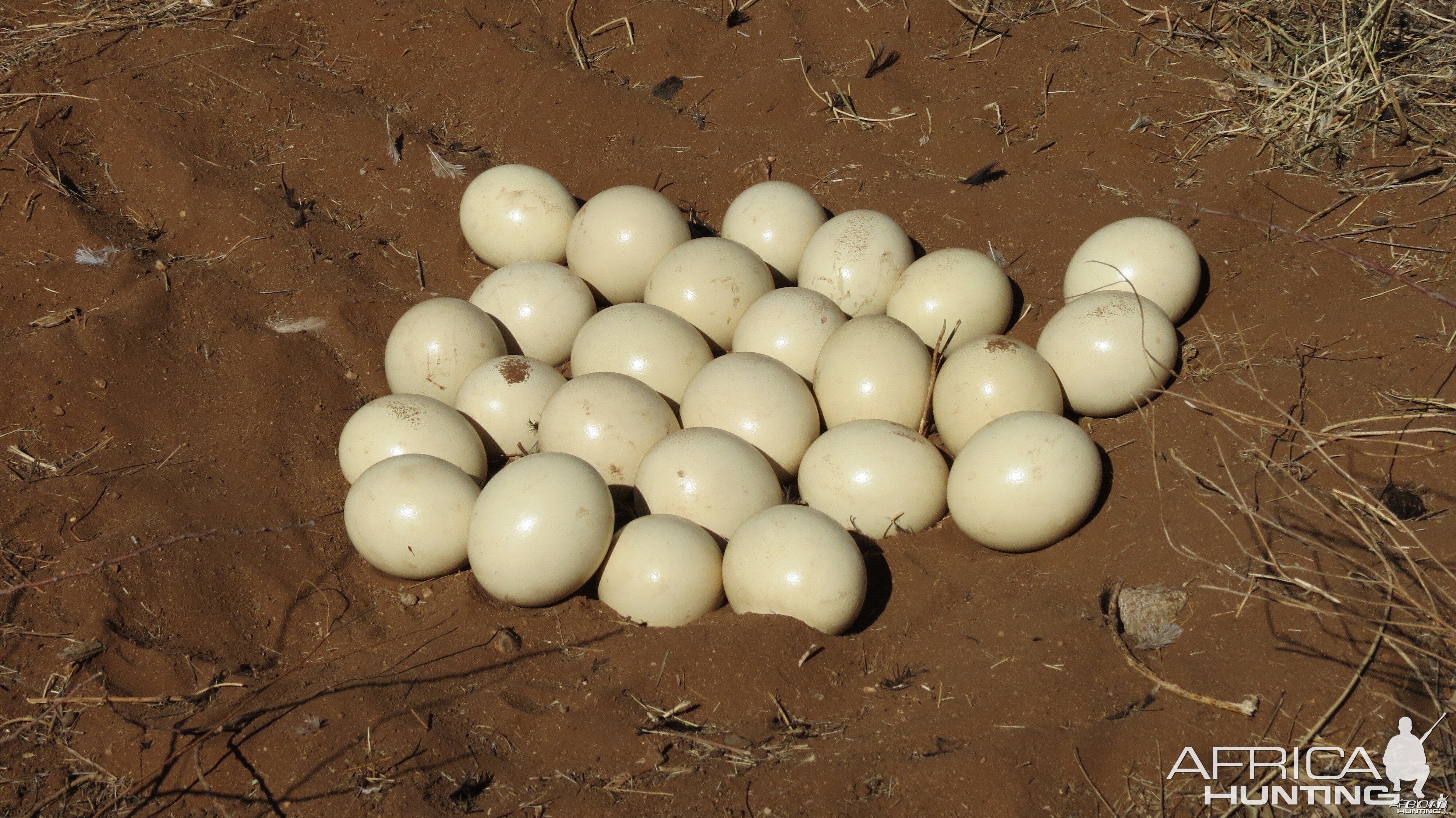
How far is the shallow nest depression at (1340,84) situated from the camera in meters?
4.80

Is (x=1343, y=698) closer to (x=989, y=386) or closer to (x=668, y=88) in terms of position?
(x=989, y=386)

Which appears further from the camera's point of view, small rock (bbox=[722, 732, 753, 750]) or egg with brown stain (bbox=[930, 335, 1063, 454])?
egg with brown stain (bbox=[930, 335, 1063, 454])

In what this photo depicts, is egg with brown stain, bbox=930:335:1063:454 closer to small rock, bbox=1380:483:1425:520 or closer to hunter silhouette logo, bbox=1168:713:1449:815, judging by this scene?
small rock, bbox=1380:483:1425:520

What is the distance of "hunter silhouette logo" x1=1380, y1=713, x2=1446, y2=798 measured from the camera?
2.57 meters

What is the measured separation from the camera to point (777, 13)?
20.7 ft

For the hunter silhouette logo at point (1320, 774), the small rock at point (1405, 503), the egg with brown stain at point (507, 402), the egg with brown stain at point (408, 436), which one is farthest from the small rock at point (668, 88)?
the hunter silhouette logo at point (1320, 774)

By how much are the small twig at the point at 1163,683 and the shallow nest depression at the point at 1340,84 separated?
267 cm

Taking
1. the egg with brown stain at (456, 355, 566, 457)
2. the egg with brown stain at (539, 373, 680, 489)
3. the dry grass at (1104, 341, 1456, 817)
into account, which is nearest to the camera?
the dry grass at (1104, 341, 1456, 817)

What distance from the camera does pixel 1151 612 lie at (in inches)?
132

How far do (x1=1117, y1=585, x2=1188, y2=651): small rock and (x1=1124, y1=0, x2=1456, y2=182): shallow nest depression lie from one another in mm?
2568

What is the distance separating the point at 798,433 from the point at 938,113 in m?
2.54

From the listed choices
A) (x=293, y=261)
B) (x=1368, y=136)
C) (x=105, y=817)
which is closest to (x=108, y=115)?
(x=293, y=261)

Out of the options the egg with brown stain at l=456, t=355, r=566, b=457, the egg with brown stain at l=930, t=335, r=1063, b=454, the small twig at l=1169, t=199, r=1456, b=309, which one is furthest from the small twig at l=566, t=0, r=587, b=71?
the small twig at l=1169, t=199, r=1456, b=309

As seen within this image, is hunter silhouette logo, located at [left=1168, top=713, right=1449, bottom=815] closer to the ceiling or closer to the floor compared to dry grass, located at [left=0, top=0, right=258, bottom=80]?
closer to the ceiling
